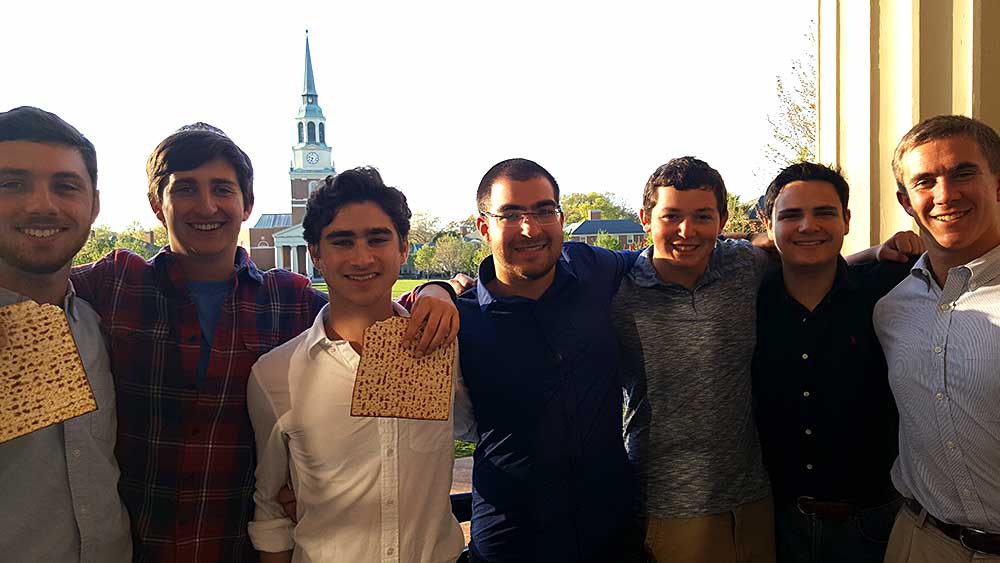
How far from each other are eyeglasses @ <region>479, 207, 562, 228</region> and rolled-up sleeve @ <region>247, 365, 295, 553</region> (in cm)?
97

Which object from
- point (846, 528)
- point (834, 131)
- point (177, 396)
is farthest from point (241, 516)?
point (834, 131)

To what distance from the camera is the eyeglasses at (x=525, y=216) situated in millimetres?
2311

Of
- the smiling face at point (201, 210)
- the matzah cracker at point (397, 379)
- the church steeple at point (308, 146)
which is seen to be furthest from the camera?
the church steeple at point (308, 146)

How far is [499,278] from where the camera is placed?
2414 millimetres

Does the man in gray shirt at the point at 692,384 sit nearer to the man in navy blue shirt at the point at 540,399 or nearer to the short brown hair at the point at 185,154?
the man in navy blue shirt at the point at 540,399

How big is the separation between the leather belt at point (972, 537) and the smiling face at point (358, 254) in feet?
6.05

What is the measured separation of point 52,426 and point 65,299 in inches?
15.5

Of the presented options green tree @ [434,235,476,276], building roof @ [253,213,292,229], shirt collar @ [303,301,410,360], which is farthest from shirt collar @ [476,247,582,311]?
building roof @ [253,213,292,229]

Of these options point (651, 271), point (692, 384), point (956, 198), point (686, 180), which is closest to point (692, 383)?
Answer: point (692, 384)

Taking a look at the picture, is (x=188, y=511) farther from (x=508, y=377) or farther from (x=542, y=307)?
(x=542, y=307)

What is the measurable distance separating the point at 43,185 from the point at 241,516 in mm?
1173

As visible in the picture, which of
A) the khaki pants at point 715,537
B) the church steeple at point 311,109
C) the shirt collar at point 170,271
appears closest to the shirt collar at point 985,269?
the khaki pants at point 715,537

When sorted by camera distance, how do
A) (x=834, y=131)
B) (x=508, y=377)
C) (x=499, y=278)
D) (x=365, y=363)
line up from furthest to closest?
(x=834, y=131) → (x=499, y=278) → (x=508, y=377) → (x=365, y=363)

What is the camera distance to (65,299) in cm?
200
